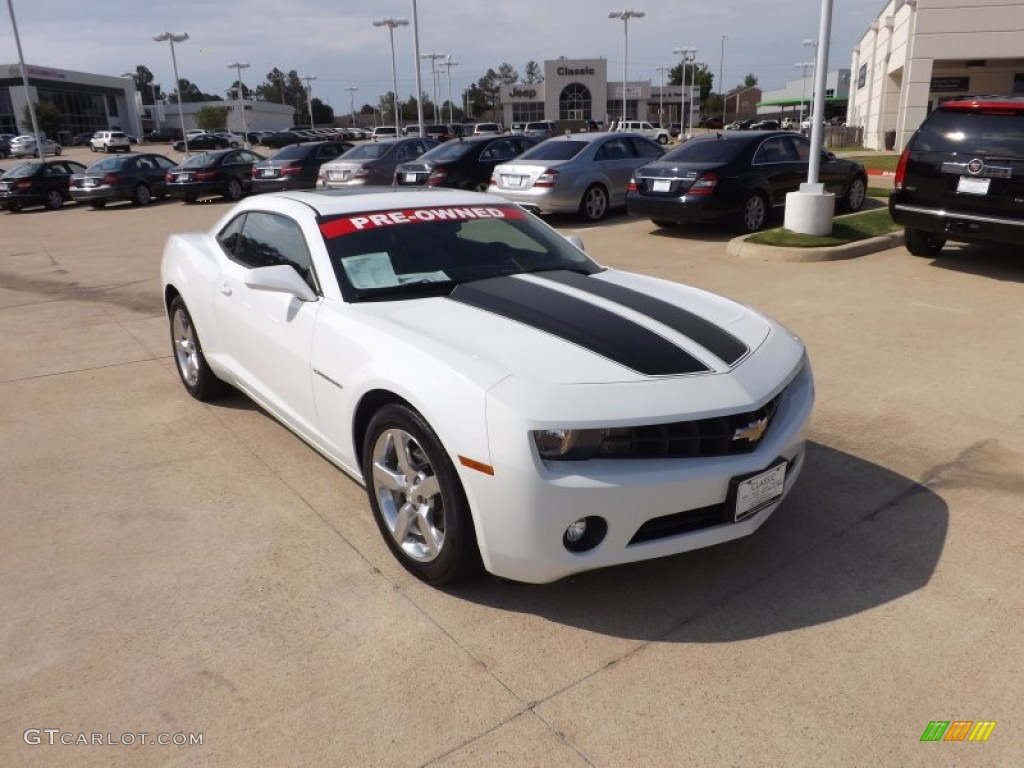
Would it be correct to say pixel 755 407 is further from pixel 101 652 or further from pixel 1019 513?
pixel 101 652

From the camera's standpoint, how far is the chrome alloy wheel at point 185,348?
18.4 ft

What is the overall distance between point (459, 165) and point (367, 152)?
160 inches

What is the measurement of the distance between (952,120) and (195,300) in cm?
797

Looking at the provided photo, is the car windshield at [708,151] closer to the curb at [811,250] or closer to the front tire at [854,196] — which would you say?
the curb at [811,250]

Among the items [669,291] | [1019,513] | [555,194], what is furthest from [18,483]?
[555,194]

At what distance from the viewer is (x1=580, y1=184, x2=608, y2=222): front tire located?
14.3 meters

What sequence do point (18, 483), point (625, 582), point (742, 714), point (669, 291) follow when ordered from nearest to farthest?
point (742, 714) < point (625, 582) < point (669, 291) < point (18, 483)

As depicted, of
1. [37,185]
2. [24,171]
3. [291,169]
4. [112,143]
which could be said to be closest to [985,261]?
[291,169]

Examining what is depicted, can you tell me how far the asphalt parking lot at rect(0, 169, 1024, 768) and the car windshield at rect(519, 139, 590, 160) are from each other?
9.74m

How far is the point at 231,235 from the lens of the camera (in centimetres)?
520

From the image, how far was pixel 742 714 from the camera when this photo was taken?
8.66 feet

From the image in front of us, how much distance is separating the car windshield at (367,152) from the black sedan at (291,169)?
142 centimetres

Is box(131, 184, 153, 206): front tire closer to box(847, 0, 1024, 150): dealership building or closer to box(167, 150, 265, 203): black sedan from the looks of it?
box(167, 150, 265, 203): black sedan

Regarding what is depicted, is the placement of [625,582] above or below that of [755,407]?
below
